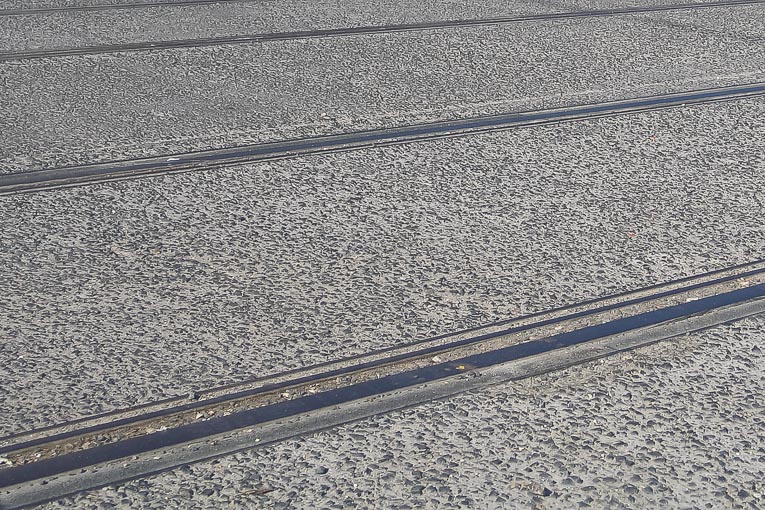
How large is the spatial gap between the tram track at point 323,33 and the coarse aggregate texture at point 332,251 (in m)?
2.63

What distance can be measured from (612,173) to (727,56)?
2.84 meters

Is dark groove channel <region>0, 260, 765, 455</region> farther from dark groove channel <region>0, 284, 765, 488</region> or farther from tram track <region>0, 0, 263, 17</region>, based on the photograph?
tram track <region>0, 0, 263, 17</region>

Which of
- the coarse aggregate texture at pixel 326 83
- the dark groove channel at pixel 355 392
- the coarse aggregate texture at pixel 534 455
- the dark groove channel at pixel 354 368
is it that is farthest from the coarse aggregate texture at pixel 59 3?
the coarse aggregate texture at pixel 534 455

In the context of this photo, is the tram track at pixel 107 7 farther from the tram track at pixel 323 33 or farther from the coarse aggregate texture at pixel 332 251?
the coarse aggregate texture at pixel 332 251

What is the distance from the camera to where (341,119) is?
5.52 metres

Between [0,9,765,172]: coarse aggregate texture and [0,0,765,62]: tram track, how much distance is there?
0.50 feet

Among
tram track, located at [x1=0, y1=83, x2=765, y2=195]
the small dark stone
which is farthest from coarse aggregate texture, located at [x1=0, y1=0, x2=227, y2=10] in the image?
the small dark stone

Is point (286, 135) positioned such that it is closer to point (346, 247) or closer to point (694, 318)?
point (346, 247)

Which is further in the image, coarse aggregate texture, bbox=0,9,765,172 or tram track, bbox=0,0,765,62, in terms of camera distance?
tram track, bbox=0,0,765,62

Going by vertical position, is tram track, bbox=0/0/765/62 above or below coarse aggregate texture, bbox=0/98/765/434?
above

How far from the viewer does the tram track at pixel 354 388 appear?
2670 millimetres

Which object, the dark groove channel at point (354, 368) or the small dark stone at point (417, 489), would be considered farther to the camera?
the dark groove channel at point (354, 368)

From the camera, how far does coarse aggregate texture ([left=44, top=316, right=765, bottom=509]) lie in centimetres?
254

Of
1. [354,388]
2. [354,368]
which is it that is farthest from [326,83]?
[354,388]
